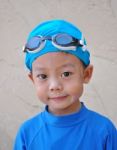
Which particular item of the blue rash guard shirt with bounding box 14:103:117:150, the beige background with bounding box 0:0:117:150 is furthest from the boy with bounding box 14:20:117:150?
the beige background with bounding box 0:0:117:150

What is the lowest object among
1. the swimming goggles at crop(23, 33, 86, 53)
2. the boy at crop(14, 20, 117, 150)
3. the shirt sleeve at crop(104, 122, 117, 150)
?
the shirt sleeve at crop(104, 122, 117, 150)

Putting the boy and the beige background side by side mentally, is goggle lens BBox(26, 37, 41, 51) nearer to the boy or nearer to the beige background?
the boy

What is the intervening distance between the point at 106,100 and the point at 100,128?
1.11 metres

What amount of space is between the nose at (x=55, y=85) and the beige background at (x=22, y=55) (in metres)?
1.19

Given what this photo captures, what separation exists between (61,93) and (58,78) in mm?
65

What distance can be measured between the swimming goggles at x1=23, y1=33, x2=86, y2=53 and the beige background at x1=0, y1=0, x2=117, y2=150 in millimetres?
1119

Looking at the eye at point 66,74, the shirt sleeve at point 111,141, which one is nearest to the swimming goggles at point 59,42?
the eye at point 66,74

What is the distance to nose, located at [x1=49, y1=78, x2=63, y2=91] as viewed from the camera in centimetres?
161

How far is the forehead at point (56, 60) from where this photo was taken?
63.5 inches

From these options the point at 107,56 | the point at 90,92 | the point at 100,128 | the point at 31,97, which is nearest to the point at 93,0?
the point at 107,56

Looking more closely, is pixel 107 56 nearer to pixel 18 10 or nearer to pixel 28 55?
pixel 18 10

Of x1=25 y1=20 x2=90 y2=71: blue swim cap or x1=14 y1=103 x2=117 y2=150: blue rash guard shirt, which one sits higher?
x1=25 y1=20 x2=90 y2=71: blue swim cap

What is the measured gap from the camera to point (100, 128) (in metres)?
1.73

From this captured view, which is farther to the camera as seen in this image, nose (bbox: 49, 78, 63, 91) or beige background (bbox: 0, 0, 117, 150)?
beige background (bbox: 0, 0, 117, 150)
